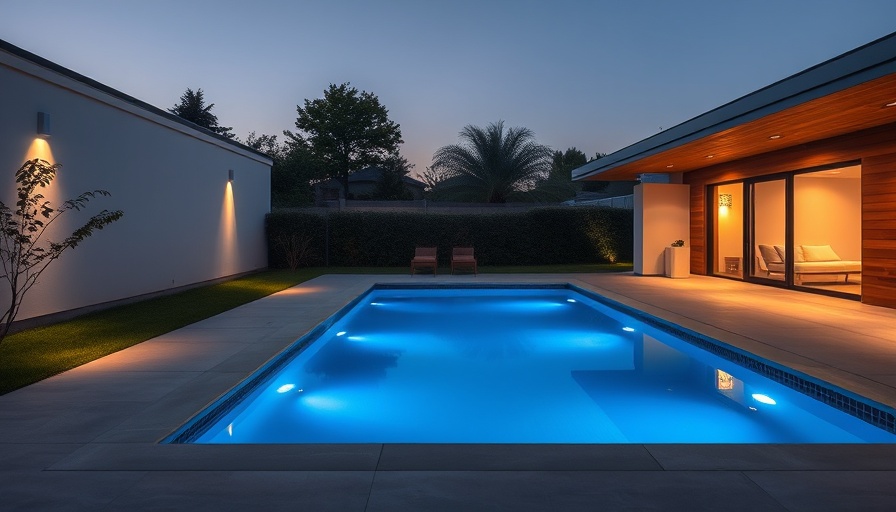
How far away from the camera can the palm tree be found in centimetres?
2484

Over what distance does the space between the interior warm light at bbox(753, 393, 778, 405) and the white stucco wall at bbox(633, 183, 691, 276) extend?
10134 mm

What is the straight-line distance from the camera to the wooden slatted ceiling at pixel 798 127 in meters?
6.62

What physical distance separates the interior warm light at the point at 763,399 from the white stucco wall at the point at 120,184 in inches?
308

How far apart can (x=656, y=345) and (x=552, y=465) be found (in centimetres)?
485

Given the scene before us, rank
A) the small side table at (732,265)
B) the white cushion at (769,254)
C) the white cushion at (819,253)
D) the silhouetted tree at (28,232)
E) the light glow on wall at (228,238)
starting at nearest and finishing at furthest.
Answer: the silhouetted tree at (28,232)
the white cushion at (819,253)
the white cushion at (769,254)
the light glow on wall at (228,238)
the small side table at (732,265)

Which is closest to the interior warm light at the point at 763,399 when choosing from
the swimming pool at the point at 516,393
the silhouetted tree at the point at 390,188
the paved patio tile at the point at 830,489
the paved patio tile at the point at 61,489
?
the swimming pool at the point at 516,393

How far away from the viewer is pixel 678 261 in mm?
14164

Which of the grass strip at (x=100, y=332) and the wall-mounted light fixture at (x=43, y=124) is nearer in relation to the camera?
the grass strip at (x=100, y=332)

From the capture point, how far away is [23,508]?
2443 mm

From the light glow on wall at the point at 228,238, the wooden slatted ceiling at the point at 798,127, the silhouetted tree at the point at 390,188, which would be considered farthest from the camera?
the silhouetted tree at the point at 390,188

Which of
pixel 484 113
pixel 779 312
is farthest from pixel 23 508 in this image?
pixel 484 113

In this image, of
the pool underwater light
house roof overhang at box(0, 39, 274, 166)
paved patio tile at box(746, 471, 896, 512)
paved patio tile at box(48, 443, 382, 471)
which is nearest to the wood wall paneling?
paved patio tile at box(746, 471, 896, 512)

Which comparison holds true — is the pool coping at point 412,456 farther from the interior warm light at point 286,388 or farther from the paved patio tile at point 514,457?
the interior warm light at point 286,388

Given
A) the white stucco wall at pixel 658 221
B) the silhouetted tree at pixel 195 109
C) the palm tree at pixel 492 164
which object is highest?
the silhouetted tree at pixel 195 109
